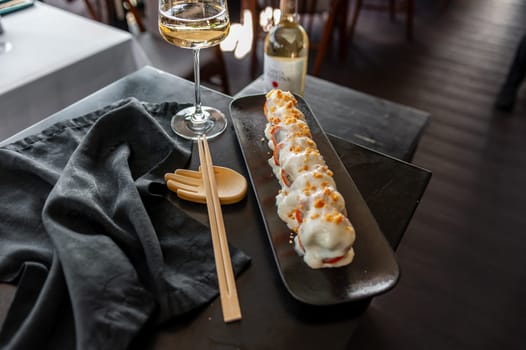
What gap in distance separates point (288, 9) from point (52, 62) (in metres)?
0.53

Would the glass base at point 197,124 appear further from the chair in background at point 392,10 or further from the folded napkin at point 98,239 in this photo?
the chair in background at point 392,10

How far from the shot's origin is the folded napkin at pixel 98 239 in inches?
15.9

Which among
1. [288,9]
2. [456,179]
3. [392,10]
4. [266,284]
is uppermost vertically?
[288,9]

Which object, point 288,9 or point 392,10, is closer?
point 288,9

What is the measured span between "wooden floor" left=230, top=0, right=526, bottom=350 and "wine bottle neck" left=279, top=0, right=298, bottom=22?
719 mm

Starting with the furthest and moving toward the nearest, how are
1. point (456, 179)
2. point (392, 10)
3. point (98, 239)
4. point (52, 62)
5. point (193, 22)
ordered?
point (392, 10), point (456, 179), point (52, 62), point (193, 22), point (98, 239)

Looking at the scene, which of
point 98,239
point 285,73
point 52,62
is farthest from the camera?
point 52,62

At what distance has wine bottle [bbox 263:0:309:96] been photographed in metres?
0.75

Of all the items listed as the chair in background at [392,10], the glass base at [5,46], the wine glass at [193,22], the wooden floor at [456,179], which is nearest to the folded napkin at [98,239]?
the wine glass at [193,22]

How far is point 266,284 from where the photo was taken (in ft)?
1.55

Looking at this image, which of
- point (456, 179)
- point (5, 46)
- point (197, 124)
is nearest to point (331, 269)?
point (197, 124)

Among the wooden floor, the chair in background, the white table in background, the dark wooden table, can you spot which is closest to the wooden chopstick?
the dark wooden table

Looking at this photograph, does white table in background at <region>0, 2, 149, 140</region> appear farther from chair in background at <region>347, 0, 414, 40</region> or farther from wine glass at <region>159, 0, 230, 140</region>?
chair in background at <region>347, 0, 414, 40</region>

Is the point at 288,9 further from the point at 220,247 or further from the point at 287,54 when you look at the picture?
the point at 220,247
